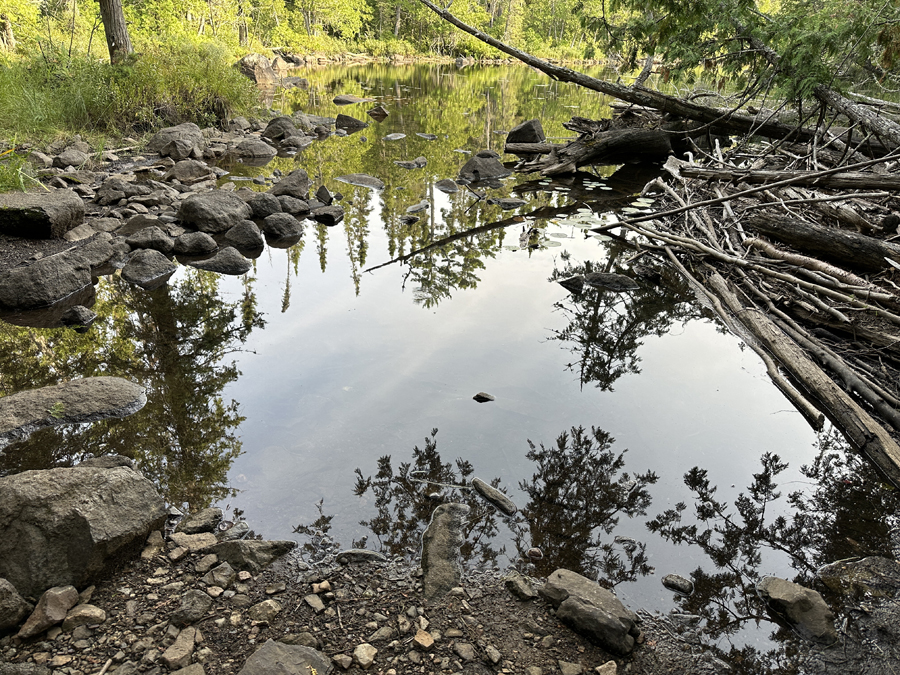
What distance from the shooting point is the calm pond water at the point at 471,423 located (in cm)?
275

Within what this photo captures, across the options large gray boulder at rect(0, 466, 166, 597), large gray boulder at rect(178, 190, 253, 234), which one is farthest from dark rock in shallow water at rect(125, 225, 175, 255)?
large gray boulder at rect(0, 466, 166, 597)

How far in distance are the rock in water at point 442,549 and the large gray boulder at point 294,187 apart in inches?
243

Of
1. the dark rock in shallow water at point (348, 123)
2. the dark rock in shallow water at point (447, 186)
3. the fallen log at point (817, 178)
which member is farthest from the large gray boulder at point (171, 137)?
the fallen log at point (817, 178)

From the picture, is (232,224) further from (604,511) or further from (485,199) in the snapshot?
(604,511)

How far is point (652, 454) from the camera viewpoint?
3.42 m

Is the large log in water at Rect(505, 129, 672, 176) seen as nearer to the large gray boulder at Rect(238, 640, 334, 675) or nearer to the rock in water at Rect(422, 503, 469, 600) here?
the rock in water at Rect(422, 503, 469, 600)

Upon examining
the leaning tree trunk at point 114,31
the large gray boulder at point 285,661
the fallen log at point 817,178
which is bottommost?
the large gray boulder at point 285,661

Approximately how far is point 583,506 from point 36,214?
576cm

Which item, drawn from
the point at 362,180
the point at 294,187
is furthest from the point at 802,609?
the point at 362,180

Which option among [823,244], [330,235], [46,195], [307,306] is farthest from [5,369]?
[823,244]

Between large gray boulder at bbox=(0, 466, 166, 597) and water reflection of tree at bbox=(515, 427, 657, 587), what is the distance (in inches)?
68.2

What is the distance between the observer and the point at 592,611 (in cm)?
215

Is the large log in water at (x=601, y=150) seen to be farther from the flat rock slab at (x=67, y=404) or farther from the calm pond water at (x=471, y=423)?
the flat rock slab at (x=67, y=404)

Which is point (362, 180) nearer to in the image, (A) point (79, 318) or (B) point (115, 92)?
(B) point (115, 92)
